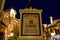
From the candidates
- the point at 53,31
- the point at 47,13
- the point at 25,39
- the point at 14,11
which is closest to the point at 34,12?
the point at 25,39

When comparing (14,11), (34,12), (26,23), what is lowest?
(26,23)

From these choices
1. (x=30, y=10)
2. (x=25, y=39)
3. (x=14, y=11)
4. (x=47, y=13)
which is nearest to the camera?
(x=25, y=39)

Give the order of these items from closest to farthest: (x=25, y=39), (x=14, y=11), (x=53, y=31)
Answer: (x=25, y=39)
(x=53, y=31)
(x=14, y=11)

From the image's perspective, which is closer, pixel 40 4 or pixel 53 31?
pixel 53 31

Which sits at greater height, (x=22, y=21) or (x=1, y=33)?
(x=22, y=21)

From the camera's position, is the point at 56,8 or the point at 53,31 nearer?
the point at 53,31

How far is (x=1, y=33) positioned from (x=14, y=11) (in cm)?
508

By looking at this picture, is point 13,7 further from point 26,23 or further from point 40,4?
point 26,23

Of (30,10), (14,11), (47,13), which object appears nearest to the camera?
(30,10)

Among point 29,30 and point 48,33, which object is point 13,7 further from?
point 29,30

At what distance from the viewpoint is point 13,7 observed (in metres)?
9.47

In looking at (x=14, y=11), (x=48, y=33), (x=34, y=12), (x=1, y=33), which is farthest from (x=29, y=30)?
(x=14, y=11)

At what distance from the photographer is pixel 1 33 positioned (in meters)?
4.11

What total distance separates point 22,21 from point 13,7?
572 centimetres
